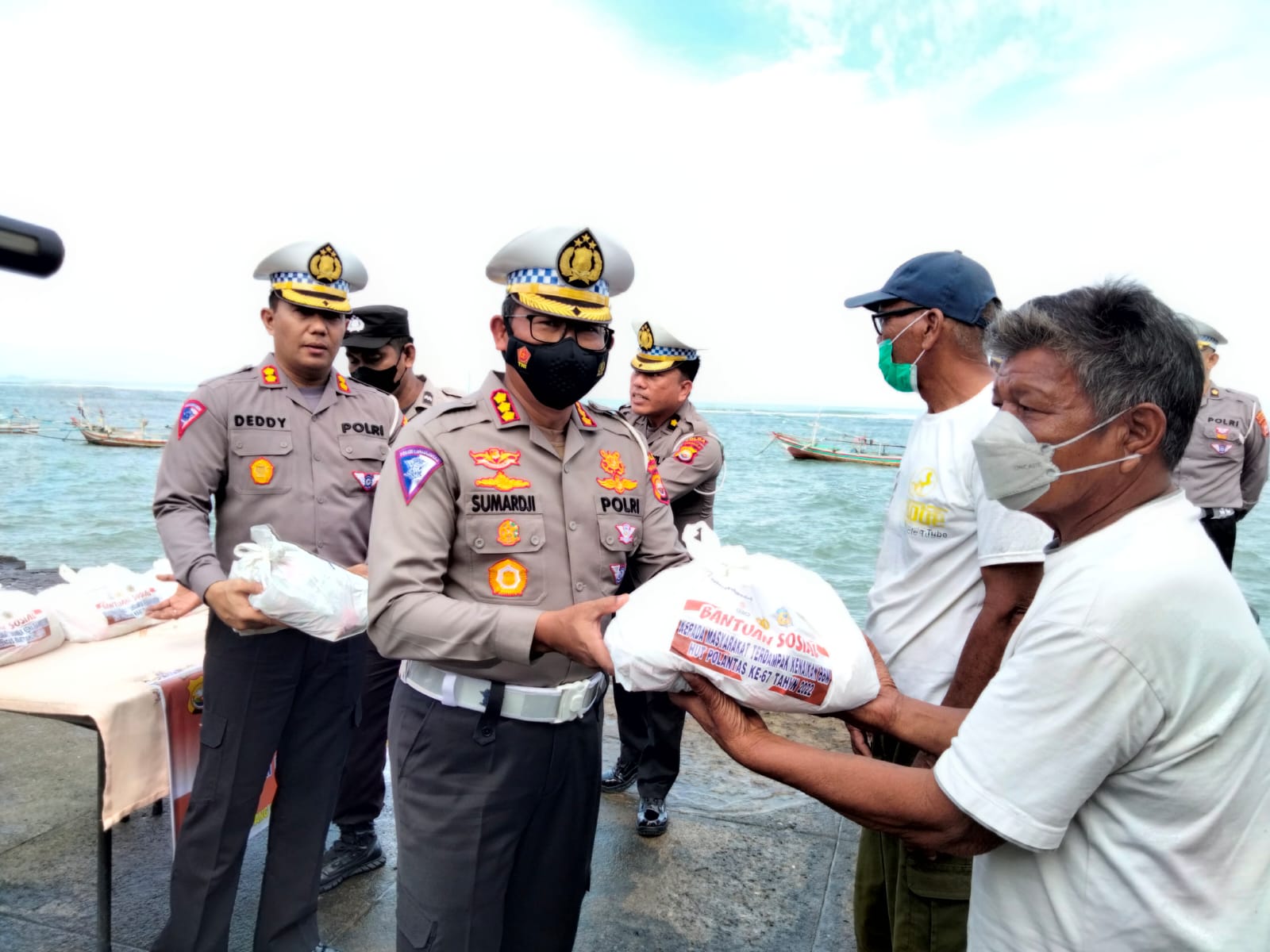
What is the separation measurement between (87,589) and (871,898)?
113 inches

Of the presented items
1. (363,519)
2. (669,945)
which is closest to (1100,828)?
(669,945)

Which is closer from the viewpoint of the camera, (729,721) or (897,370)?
(729,721)

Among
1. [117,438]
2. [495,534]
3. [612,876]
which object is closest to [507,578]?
[495,534]

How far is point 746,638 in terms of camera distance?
146 centimetres

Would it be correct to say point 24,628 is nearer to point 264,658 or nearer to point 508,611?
point 264,658

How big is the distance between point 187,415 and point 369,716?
1.53m

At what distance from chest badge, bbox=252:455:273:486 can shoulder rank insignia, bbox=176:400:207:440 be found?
0.73 ft

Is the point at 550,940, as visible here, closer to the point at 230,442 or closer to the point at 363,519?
the point at 363,519

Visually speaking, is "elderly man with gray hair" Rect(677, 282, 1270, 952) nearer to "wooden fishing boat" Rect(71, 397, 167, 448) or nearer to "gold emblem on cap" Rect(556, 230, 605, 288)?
"gold emblem on cap" Rect(556, 230, 605, 288)

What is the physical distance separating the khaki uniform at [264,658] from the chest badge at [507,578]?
1068mm

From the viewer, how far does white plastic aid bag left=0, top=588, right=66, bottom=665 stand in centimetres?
263

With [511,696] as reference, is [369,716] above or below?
below

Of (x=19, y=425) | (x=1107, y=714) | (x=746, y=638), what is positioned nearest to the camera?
(x=1107, y=714)

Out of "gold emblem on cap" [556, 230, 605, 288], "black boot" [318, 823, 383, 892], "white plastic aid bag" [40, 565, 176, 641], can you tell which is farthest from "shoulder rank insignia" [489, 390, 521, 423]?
"black boot" [318, 823, 383, 892]
